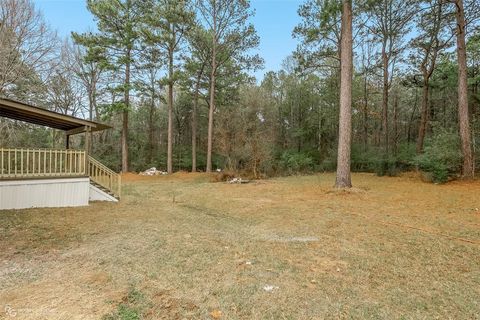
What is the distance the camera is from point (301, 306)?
2410 mm

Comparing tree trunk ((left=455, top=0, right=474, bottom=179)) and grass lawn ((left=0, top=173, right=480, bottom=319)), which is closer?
grass lawn ((left=0, top=173, right=480, bottom=319))

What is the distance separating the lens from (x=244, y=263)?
3412 mm

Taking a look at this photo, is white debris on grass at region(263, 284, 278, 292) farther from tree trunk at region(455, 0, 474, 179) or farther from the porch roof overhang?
tree trunk at region(455, 0, 474, 179)

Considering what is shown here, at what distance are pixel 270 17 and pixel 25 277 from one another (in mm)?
15141

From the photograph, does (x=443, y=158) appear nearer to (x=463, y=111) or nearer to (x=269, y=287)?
(x=463, y=111)

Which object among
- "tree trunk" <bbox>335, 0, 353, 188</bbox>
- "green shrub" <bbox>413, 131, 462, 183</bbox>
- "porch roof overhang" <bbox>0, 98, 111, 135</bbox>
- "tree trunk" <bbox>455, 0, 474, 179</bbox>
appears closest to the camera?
"porch roof overhang" <bbox>0, 98, 111, 135</bbox>

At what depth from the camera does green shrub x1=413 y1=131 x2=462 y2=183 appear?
31.5 ft

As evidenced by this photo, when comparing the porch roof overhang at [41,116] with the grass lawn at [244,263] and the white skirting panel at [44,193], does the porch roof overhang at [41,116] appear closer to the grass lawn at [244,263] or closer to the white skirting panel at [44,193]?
the white skirting panel at [44,193]

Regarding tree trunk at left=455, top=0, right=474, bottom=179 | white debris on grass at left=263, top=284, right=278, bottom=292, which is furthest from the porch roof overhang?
tree trunk at left=455, top=0, right=474, bottom=179

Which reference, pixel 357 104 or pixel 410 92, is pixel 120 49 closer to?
pixel 357 104

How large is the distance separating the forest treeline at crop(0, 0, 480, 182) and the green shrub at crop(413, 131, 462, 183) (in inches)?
1.8

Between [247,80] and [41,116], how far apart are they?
1427cm

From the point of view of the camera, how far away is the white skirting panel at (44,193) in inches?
249

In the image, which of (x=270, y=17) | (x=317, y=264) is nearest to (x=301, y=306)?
(x=317, y=264)
